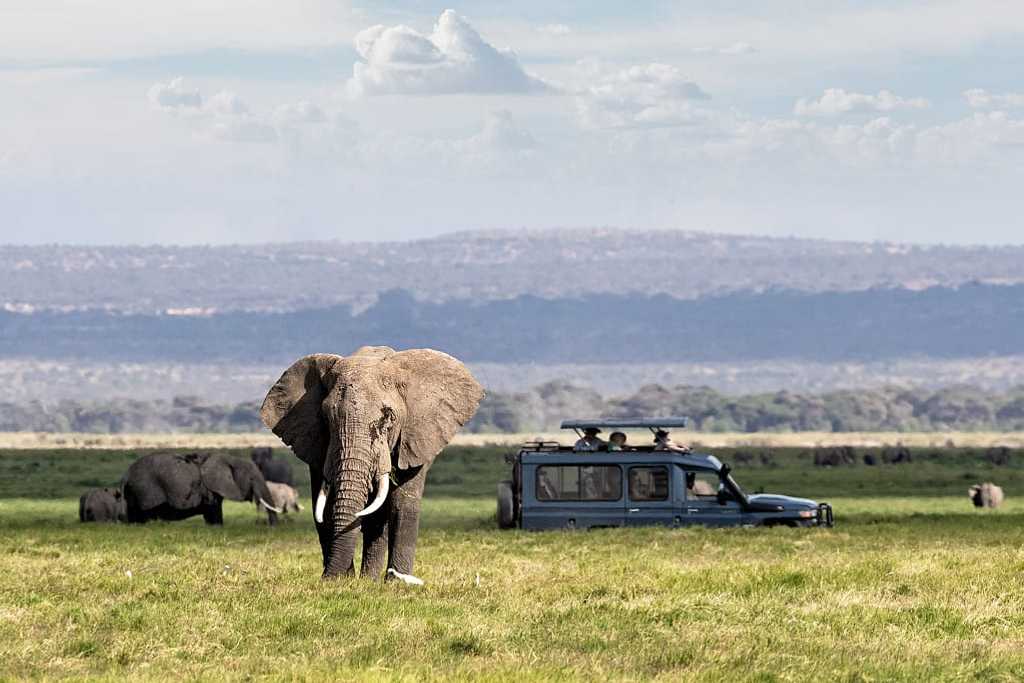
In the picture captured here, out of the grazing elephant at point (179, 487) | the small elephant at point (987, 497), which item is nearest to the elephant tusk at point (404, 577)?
the grazing elephant at point (179, 487)

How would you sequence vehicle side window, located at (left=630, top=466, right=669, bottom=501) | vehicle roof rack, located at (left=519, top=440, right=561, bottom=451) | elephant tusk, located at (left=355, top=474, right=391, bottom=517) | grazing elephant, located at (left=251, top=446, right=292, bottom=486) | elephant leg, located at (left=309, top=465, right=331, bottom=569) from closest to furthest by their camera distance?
elephant tusk, located at (left=355, top=474, right=391, bottom=517), elephant leg, located at (left=309, top=465, right=331, bottom=569), vehicle roof rack, located at (left=519, top=440, right=561, bottom=451), vehicle side window, located at (left=630, top=466, right=669, bottom=501), grazing elephant, located at (left=251, top=446, right=292, bottom=486)

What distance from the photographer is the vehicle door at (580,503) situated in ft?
125

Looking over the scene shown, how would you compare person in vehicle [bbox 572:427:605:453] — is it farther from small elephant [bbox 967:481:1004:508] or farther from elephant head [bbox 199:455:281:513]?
small elephant [bbox 967:481:1004:508]

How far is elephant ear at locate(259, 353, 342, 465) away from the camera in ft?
79.3

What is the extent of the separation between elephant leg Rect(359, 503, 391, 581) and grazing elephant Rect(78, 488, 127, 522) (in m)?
22.4

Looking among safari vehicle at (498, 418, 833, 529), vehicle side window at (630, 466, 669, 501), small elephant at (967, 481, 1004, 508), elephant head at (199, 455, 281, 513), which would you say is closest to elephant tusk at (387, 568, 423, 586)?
safari vehicle at (498, 418, 833, 529)

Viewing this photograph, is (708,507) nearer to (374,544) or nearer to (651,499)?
(651,499)

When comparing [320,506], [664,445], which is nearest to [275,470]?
[664,445]

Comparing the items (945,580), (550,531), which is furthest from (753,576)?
(550,531)

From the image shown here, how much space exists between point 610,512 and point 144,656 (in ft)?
67.3

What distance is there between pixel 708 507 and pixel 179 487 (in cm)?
1268

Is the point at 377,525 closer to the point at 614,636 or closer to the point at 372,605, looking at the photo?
the point at 372,605

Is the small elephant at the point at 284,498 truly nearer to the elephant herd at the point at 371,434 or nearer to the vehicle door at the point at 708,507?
the vehicle door at the point at 708,507

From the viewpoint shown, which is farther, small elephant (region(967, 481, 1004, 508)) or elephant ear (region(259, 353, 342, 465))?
small elephant (region(967, 481, 1004, 508))
